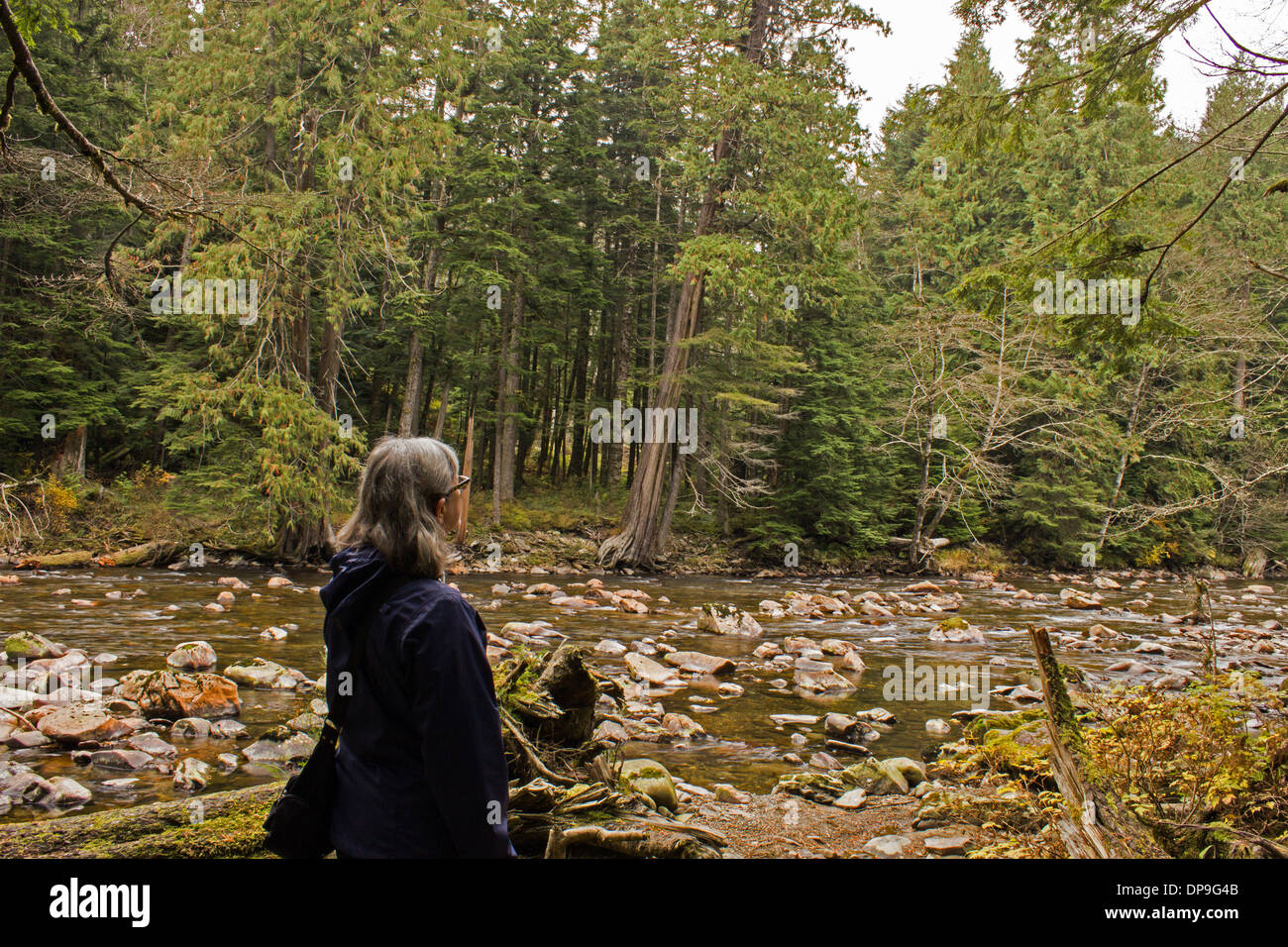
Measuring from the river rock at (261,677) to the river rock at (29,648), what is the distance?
1854mm

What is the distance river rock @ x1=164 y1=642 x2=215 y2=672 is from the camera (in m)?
7.49

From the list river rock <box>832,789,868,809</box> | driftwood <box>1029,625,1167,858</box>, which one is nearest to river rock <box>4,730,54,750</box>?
river rock <box>832,789,868,809</box>

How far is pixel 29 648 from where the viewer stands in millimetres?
7453

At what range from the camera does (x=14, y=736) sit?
5.23m

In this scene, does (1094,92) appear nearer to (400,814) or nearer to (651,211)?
(400,814)

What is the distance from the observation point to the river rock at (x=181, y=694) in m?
5.98

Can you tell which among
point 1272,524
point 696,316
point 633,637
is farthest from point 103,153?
point 1272,524

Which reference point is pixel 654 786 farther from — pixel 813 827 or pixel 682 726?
pixel 682 726

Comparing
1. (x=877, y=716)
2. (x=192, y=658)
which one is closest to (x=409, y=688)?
(x=877, y=716)

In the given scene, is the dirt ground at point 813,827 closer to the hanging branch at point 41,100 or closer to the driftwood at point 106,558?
the hanging branch at point 41,100

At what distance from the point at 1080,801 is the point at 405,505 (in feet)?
9.90

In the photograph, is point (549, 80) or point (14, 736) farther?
point (549, 80)

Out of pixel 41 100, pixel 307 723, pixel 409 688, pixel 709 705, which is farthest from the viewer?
pixel 709 705

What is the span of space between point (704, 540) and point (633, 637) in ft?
43.4
